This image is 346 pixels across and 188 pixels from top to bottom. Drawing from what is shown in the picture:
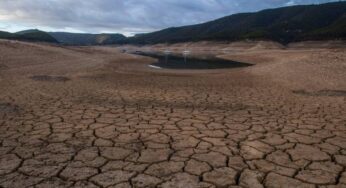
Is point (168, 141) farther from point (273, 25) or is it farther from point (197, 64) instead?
point (273, 25)

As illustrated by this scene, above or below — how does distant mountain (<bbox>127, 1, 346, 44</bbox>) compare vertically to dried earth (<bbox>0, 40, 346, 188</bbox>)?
above

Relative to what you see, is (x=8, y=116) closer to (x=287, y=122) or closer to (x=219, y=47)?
(x=287, y=122)

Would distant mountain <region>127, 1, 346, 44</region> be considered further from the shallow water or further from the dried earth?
the dried earth

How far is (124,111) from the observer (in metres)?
7.25

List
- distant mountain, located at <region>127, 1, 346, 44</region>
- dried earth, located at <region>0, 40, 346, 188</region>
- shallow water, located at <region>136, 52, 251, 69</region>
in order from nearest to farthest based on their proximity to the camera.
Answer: dried earth, located at <region>0, 40, 346, 188</region>
shallow water, located at <region>136, 52, 251, 69</region>
distant mountain, located at <region>127, 1, 346, 44</region>

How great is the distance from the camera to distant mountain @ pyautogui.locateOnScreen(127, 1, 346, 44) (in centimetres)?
9069

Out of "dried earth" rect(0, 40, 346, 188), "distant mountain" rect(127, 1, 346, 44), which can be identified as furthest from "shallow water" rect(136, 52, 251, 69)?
"distant mountain" rect(127, 1, 346, 44)

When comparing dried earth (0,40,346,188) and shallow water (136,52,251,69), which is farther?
shallow water (136,52,251,69)

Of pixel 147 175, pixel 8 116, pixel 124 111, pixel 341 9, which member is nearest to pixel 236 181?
pixel 147 175

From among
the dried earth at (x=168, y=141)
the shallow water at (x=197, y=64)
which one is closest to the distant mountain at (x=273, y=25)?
the shallow water at (x=197, y=64)

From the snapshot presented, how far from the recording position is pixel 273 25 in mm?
123750

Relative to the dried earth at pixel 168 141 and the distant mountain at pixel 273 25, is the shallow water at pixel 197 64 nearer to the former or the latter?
the dried earth at pixel 168 141

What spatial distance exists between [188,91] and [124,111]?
3922 millimetres

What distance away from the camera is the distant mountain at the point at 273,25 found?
90.7 m
